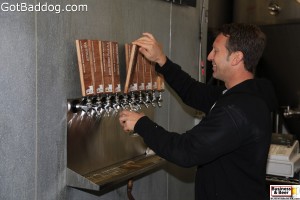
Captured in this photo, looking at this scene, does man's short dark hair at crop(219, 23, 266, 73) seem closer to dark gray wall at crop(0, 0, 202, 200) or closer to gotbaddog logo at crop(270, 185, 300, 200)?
dark gray wall at crop(0, 0, 202, 200)

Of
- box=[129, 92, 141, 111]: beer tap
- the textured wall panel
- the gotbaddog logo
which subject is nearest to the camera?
the textured wall panel

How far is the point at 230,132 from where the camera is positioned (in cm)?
144

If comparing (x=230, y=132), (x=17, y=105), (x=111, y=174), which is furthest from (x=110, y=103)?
(x=230, y=132)

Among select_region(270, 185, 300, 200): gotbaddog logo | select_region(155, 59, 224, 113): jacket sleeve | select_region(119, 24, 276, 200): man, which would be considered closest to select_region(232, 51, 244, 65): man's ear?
select_region(119, 24, 276, 200): man

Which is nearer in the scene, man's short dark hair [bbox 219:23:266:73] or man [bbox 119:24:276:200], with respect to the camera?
man [bbox 119:24:276:200]

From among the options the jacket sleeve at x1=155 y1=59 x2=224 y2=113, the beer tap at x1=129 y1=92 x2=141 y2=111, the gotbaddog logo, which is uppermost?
the jacket sleeve at x1=155 y1=59 x2=224 y2=113

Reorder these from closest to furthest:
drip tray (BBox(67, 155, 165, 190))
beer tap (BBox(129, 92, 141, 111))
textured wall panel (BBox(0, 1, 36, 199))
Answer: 1. textured wall panel (BBox(0, 1, 36, 199))
2. drip tray (BBox(67, 155, 165, 190))
3. beer tap (BBox(129, 92, 141, 111))

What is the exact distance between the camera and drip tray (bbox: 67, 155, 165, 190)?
161 centimetres

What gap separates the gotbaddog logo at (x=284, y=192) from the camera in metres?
2.21

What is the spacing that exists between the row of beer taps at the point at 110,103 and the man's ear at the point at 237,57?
57cm

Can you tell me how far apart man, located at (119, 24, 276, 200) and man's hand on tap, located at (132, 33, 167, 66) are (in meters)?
0.03

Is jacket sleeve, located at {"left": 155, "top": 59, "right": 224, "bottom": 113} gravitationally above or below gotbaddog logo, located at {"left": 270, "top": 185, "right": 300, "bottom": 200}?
above

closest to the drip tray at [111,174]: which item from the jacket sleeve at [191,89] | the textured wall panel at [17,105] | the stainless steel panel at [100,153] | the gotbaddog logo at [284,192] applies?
the stainless steel panel at [100,153]

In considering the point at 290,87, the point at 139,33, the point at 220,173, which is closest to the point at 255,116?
the point at 220,173
